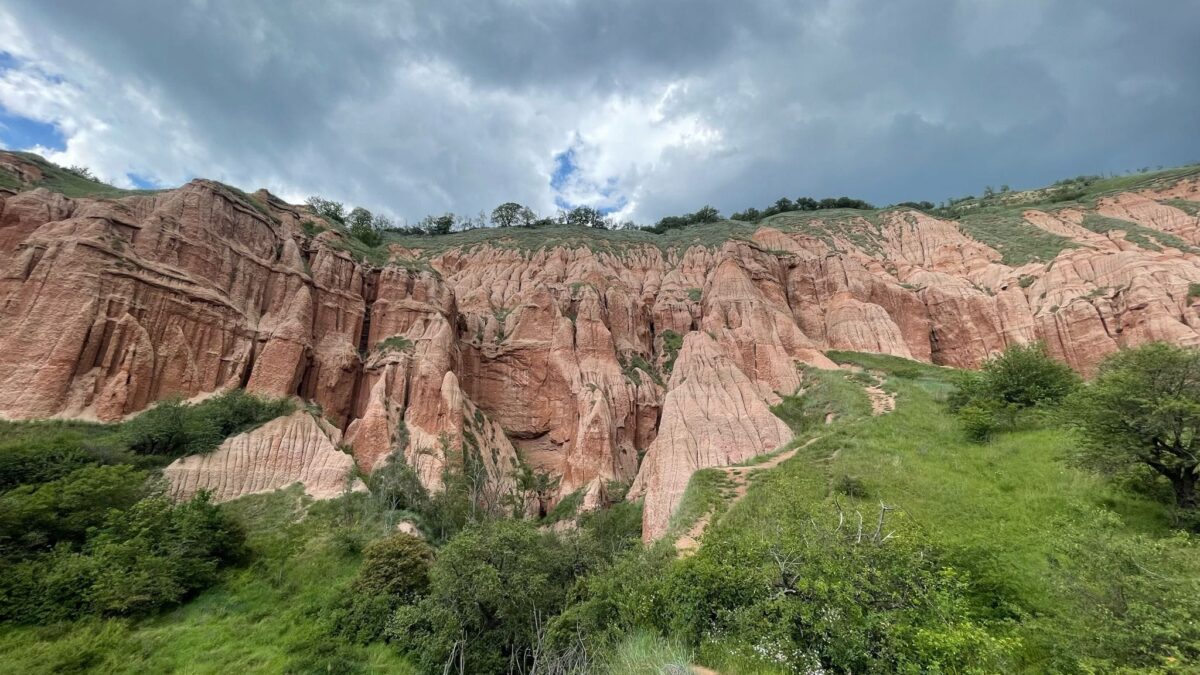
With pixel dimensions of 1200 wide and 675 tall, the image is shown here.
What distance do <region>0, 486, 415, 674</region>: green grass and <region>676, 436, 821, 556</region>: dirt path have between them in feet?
31.0

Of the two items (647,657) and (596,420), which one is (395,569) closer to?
(647,657)

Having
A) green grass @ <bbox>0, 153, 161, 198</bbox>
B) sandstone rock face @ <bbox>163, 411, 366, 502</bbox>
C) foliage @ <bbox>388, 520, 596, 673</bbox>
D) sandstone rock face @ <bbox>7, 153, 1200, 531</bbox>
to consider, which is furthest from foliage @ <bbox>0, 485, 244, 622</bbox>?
green grass @ <bbox>0, 153, 161, 198</bbox>

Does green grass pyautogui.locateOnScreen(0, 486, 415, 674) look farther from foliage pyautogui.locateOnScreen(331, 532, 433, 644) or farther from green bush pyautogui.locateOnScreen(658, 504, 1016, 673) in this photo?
green bush pyautogui.locateOnScreen(658, 504, 1016, 673)

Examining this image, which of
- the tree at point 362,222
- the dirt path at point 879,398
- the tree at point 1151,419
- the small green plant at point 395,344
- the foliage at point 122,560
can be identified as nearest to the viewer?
the tree at point 1151,419

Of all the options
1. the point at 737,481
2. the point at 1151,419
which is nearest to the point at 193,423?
the point at 737,481

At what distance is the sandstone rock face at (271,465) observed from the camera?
22062mm

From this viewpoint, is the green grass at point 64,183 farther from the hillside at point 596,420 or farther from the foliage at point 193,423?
the foliage at point 193,423

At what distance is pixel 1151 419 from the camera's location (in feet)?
34.1

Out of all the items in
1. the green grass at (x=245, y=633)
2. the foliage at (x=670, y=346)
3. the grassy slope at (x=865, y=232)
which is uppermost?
the grassy slope at (x=865, y=232)

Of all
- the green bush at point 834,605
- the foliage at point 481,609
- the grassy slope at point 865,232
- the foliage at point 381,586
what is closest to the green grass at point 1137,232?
the grassy slope at point 865,232

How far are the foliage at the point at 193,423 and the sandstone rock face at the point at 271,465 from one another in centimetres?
62

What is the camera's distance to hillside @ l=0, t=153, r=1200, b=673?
8422mm

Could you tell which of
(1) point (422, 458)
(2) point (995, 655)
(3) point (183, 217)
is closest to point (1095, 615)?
(2) point (995, 655)

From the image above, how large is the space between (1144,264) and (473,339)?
5307 cm
